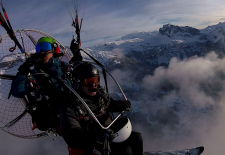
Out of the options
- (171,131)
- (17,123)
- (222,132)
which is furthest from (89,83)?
(222,132)

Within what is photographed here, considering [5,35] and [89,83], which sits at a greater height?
[5,35]

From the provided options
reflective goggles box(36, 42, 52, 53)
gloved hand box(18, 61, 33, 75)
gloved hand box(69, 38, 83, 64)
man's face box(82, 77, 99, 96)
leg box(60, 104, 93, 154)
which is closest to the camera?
leg box(60, 104, 93, 154)

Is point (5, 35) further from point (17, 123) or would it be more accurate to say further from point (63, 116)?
point (63, 116)

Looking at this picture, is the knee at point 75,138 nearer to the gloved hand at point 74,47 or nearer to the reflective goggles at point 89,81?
the reflective goggles at point 89,81

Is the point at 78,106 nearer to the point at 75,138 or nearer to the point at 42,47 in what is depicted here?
the point at 75,138

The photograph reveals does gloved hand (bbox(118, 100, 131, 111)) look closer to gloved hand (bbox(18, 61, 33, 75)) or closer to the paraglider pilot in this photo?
the paraglider pilot

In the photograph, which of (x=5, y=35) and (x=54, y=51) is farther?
(x=54, y=51)

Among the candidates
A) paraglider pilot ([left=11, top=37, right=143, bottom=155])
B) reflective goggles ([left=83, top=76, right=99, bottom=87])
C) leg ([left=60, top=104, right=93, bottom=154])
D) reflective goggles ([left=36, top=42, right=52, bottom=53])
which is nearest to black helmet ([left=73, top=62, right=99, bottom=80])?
paraglider pilot ([left=11, top=37, right=143, bottom=155])

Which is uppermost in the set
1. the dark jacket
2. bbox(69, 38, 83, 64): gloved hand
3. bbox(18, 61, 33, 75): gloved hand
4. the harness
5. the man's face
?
bbox(69, 38, 83, 64): gloved hand
